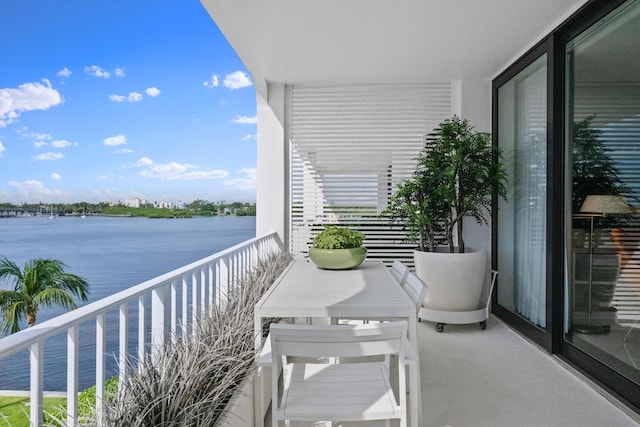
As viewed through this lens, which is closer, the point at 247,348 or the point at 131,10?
the point at 247,348

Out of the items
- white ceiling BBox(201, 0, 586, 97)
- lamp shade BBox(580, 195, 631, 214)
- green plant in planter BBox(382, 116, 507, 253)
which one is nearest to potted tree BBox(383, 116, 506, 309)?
green plant in planter BBox(382, 116, 507, 253)

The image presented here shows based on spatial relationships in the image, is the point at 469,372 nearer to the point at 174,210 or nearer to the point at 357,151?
the point at 357,151

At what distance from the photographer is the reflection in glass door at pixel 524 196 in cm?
386

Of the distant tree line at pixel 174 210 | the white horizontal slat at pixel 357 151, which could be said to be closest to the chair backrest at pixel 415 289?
the white horizontal slat at pixel 357 151

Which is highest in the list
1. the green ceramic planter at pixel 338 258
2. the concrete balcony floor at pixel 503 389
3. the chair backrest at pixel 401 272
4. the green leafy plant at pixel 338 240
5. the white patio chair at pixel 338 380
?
the green leafy plant at pixel 338 240

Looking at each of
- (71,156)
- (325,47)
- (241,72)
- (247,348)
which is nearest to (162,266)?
(325,47)

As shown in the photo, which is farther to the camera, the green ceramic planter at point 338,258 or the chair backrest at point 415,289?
the green ceramic planter at point 338,258

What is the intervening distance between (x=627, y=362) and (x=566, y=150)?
60.0 inches

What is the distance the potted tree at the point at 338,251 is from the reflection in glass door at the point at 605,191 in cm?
153

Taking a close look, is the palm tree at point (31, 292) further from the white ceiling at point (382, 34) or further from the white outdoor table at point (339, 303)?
the white outdoor table at point (339, 303)

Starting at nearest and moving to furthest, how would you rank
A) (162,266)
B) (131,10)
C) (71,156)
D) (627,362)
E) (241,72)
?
(627,362), (162,266), (131,10), (241,72), (71,156)

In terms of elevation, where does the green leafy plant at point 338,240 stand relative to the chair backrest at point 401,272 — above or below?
above

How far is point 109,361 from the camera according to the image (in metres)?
1.68

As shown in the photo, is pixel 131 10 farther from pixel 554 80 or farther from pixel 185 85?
pixel 554 80
